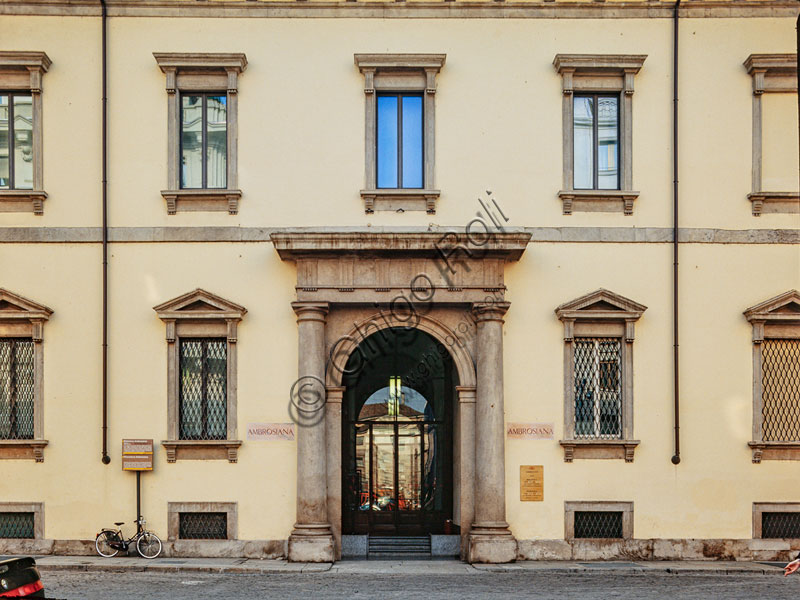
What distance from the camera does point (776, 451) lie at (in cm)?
1717

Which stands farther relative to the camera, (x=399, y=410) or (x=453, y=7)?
(x=399, y=410)

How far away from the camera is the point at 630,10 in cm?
1758

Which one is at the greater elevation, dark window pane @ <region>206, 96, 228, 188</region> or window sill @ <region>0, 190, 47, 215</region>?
dark window pane @ <region>206, 96, 228, 188</region>

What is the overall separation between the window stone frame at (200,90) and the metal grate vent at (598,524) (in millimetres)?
8603

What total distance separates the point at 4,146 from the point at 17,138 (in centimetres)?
30

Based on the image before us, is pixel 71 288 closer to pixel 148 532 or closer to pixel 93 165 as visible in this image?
pixel 93 165

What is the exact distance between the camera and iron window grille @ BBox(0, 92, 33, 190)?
17.6 meters

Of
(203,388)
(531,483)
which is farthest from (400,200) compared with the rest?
(531,483)

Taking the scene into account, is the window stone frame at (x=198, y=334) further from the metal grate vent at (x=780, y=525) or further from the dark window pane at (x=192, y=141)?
the metal grate vent at (x=780, y=525)

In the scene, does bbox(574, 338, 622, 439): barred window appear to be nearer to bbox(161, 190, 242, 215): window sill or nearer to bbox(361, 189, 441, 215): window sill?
bbox(361, 189, 441, 215): window sill

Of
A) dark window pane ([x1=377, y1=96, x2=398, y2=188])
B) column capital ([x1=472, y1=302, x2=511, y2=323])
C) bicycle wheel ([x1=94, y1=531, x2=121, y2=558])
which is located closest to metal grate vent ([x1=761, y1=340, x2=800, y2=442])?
column capital ([x1=472, y1=302, x2=511, y2=323])

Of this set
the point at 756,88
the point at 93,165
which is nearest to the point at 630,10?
the point at 756,88

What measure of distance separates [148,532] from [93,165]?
6861mm

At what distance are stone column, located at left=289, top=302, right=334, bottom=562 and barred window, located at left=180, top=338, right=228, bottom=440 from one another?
142 centimetres
